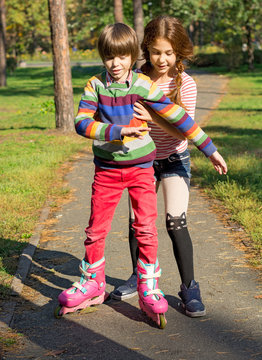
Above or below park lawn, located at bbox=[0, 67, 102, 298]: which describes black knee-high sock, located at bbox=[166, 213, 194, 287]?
above

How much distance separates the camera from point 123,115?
351 centimetres

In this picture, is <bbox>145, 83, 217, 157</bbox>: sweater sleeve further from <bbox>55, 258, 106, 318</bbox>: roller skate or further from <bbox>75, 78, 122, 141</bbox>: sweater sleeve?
<bbox>55, 258, 106, 318</bbox>: roller skate

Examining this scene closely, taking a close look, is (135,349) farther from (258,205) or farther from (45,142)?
(45,142)

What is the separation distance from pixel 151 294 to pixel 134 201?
0.61 metres

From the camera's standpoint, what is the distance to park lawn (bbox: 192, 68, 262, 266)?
6121mm

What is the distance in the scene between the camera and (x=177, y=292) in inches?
172

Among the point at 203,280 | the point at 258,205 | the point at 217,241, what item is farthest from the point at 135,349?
the point at 258,205

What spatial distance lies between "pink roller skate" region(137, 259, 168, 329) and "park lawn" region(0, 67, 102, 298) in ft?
3.74

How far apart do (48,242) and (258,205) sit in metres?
2.40

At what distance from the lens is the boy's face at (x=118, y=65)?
3426 millimetres

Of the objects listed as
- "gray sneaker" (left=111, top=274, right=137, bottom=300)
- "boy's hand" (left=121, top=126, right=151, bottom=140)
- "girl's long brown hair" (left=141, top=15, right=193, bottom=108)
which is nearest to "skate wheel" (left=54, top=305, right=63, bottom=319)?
"gray sneaker" (left=111, top=274, right=137, bottom=300)

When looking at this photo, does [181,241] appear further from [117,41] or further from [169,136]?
[117,41]

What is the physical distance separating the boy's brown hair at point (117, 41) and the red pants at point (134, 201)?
72 centimetres

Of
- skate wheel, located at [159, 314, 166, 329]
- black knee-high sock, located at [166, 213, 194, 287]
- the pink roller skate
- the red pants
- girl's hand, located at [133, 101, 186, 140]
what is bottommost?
skate wheel, located at [159, 314, 166, 329]
